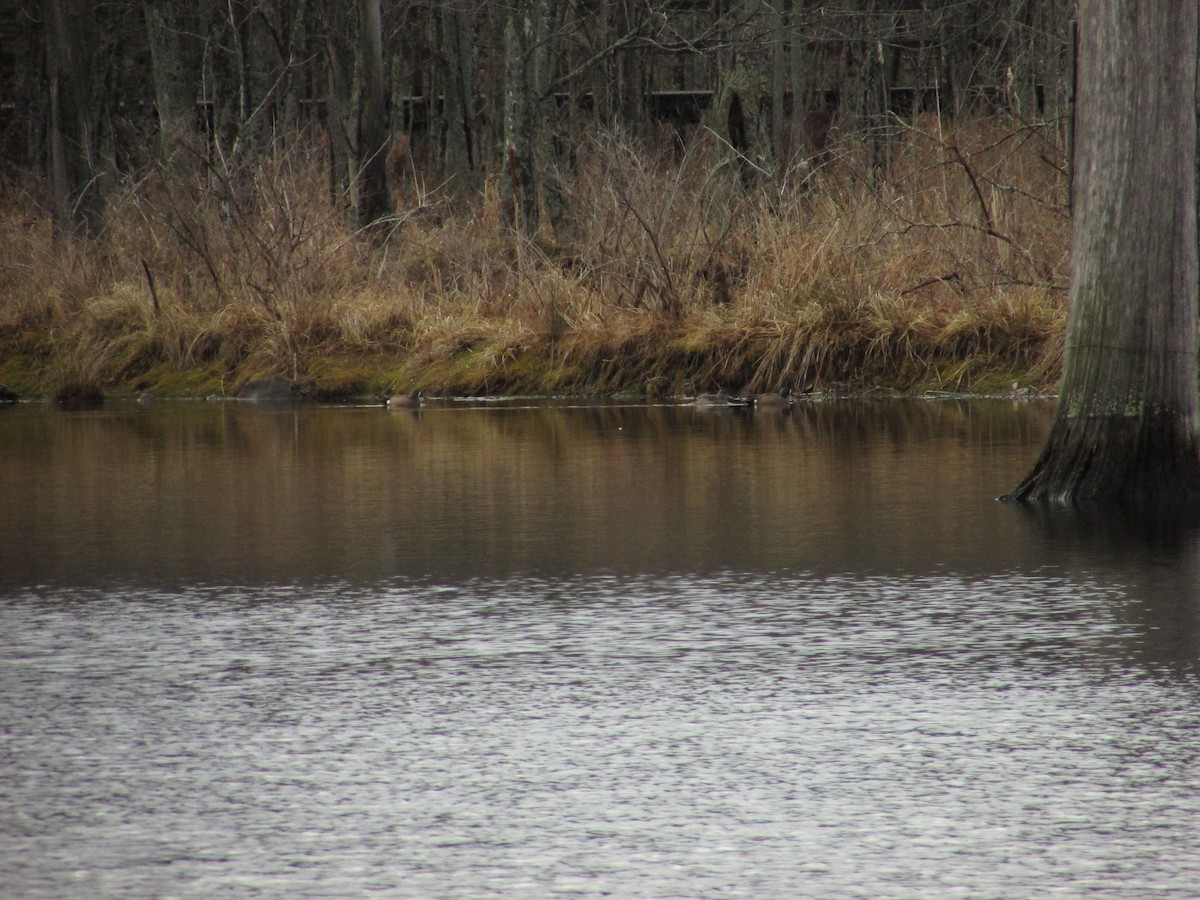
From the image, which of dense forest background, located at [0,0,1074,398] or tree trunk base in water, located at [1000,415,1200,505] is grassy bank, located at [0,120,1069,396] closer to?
dense forest background, located at [0,0,1074,398]

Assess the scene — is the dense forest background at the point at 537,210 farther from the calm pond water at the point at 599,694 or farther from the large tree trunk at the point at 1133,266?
the calm pond water at the point at 599,694

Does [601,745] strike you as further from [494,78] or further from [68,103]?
[494,78]

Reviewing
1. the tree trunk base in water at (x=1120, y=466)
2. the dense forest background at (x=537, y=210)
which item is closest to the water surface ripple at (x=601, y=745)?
the tree trunk base in water at (x=1120, y=466)

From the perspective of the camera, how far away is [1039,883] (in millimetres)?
3293

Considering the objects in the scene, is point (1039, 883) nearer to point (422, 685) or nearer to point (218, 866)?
point (218, 866)

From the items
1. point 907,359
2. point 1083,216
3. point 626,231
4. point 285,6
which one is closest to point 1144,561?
point 1083,216

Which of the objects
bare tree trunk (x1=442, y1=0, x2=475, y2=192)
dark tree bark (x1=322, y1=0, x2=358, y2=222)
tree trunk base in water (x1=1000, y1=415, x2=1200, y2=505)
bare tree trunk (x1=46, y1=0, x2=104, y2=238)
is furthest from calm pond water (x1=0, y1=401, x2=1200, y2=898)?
bare tree trunk (x1=442, y1=0, x2=475, y2=192)

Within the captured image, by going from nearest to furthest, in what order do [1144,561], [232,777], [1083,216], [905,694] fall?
[232,777], [905,694], [1144,561], [1083,216]

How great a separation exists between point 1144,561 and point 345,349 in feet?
44.9

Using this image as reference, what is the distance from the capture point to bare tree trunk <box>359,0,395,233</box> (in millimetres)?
26188

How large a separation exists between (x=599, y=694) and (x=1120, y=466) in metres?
4.94

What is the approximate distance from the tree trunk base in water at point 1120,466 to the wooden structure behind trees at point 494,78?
11.0 metres

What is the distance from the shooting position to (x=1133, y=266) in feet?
29.3

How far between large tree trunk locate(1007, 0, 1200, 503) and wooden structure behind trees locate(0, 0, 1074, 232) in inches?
428
